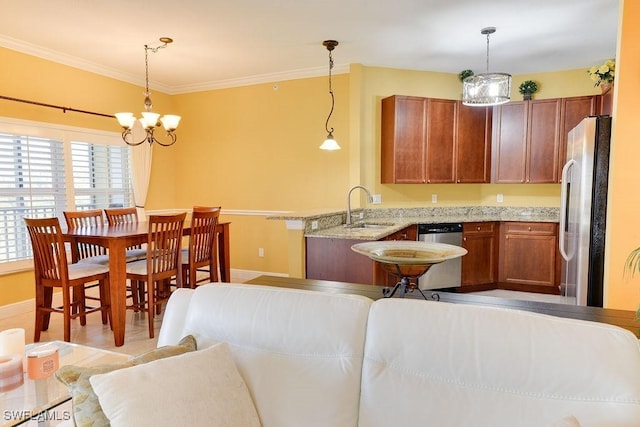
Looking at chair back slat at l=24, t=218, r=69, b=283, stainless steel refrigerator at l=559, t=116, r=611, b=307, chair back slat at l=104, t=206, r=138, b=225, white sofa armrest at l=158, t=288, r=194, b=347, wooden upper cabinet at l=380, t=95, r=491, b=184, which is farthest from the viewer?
wooden upper cabinet at l=380, t=95, r=491, b=184

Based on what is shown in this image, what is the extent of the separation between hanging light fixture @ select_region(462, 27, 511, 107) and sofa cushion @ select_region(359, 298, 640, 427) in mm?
2872

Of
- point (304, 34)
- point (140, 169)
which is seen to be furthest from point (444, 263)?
point (140, 169)

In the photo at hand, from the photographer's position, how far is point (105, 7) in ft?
10.0

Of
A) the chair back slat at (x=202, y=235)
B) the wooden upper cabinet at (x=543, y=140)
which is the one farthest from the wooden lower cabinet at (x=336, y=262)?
the wooden upper cabinet at (x=543, y=140)

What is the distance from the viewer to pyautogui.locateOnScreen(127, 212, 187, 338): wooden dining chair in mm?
3223

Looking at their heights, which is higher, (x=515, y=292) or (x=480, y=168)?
(x=480, y=168)

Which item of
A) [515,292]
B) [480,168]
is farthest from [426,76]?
[515,292]

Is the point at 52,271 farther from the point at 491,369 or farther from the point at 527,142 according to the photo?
the point at 527,142

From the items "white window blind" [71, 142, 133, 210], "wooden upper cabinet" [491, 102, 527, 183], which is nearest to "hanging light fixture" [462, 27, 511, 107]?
"wooden upper cabinet" [491, 102, 527, 183]

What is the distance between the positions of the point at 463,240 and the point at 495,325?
3626 mm

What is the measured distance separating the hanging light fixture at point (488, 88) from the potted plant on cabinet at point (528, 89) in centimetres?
147

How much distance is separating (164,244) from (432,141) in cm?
321

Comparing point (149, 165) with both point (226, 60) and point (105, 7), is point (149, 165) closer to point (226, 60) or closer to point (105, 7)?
point (226, 60)

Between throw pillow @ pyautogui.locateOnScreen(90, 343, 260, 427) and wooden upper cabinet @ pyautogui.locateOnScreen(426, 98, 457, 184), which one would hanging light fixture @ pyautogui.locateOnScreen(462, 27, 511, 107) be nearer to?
wooden upper cabinet @ pyautogui.locateOnScreen(426, 98, 457, 184)
